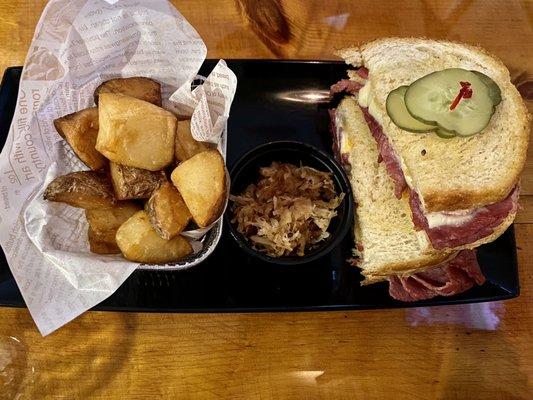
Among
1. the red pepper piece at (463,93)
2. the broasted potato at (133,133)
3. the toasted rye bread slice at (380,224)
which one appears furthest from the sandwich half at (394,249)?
the broasted potato at (133,133)

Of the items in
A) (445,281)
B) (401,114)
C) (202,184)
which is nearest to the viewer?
(202,184)

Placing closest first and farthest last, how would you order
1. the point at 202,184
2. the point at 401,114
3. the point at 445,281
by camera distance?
the point at 202,184 < the point at 401,114 < the point at 445,281

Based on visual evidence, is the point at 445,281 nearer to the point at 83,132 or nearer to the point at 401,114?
the point at 401,114

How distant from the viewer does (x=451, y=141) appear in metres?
1.55

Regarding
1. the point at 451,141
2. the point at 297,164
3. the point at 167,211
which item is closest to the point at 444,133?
the point at 451,141

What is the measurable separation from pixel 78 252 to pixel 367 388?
3.15 feet

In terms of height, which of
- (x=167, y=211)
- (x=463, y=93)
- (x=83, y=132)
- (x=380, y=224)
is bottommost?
(x=380, y=224)

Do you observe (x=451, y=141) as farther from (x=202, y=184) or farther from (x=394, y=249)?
(x=202, y=184)

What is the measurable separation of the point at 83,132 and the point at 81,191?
6.1 inches

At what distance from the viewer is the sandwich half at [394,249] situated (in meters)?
1.62

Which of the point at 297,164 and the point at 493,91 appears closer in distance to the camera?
the point at 493,91

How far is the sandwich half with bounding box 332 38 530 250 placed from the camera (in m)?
1.52

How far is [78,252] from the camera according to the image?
141 cm

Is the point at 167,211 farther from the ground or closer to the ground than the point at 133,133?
closer to the ground
